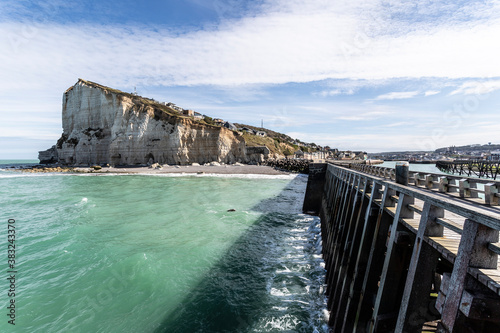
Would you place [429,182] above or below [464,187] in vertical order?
below

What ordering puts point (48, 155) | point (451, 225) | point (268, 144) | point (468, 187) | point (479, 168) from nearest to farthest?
point (451, 225) < point (468, 187) < point (479, 168) < point (48, 155) < point (268, 144)

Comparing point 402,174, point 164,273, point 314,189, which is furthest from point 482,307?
point 314,189

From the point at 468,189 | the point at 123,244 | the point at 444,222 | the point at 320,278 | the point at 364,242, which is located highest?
the point at 468,189

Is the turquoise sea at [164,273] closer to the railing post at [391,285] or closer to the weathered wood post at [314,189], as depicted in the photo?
the weathered wood post at [314,189]

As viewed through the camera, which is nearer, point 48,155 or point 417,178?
point 417,178

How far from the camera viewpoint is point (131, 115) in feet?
237

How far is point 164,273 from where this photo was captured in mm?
11875

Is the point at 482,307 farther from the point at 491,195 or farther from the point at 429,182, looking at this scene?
the point at 429,182

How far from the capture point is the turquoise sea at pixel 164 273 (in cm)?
879

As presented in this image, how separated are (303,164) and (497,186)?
62.0 m

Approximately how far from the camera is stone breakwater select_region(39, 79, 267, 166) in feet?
235

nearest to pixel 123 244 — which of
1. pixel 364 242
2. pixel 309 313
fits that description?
pixel 309 313

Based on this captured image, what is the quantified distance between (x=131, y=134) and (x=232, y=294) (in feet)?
236

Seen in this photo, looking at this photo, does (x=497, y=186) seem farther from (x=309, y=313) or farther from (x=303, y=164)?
(x=303, y=164)
